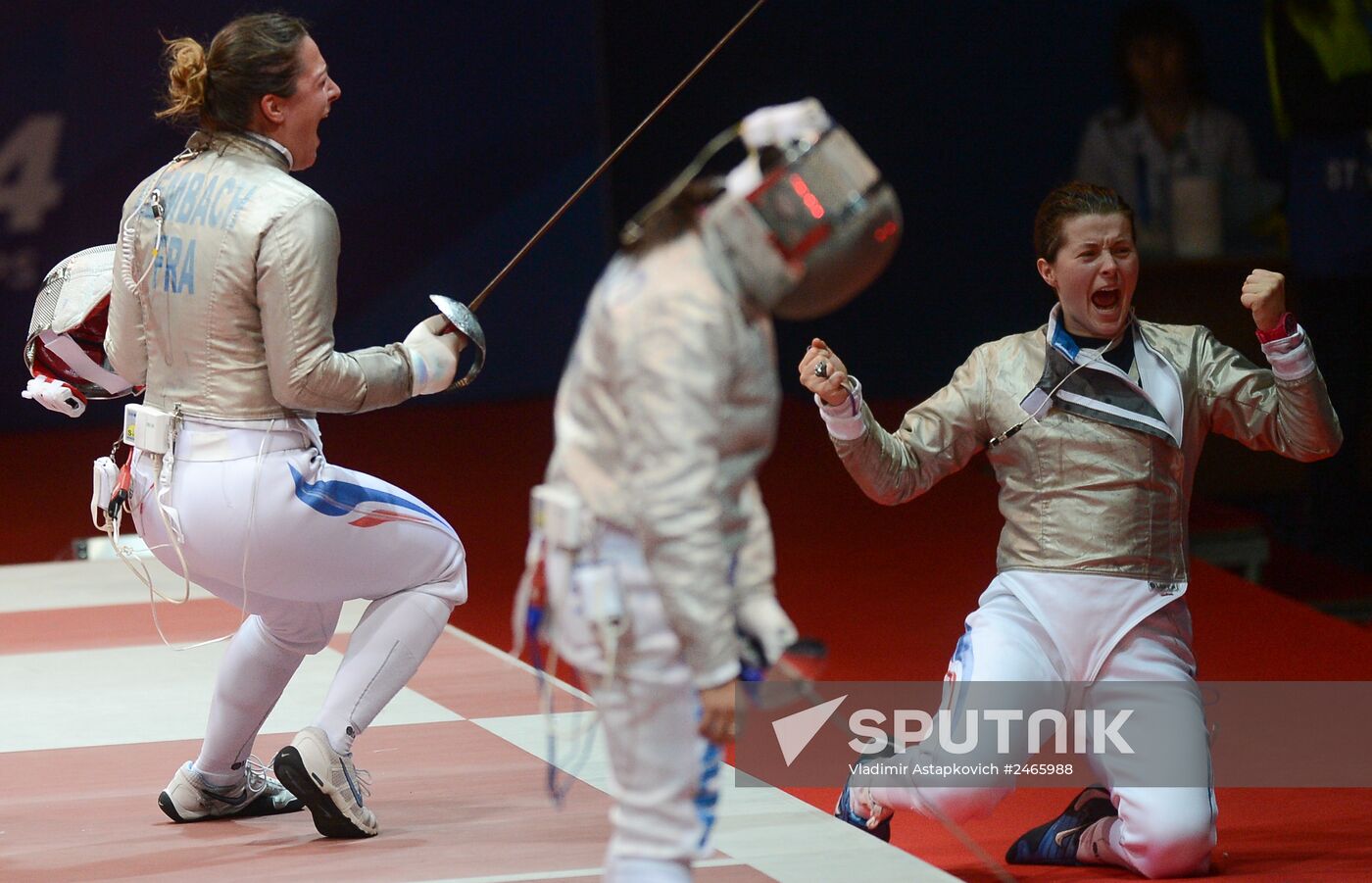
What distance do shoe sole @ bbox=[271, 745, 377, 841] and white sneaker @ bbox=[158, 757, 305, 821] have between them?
0.71ft

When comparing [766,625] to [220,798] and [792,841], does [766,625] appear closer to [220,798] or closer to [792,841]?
[792,841]

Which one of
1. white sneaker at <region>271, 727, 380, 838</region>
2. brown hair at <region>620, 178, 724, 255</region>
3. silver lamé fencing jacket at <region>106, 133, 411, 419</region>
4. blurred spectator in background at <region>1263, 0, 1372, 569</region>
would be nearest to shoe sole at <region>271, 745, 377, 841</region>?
white sneaker at <region>271, 727, 380, 838</region>

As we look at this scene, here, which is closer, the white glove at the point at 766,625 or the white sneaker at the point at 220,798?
the white glove at the point at 766,625

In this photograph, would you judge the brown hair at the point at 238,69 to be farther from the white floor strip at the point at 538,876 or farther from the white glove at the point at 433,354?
the white floor strip at the point at 538,876

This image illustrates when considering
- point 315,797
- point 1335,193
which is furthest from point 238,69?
point 1335,193

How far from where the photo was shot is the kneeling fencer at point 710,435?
1.96 meters

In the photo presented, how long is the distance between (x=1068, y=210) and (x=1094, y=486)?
523 millimetres

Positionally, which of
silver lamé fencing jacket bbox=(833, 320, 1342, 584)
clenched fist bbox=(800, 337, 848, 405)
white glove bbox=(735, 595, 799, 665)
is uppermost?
clenched fist bbox=(800, 337, 848, 405)

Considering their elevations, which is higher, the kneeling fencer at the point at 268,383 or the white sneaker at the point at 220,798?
the kneeling fencer at the point at 268,383

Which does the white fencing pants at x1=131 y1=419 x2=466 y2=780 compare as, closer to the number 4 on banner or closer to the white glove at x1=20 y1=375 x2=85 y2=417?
the white glove at x1=20 y1=375 x2=85 y2=417

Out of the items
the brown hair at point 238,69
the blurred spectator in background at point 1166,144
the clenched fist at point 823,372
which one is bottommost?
the clenched fist at point 823,372

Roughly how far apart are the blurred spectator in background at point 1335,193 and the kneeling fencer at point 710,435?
13.8ft

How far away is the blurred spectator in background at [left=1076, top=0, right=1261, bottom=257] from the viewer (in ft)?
21.7

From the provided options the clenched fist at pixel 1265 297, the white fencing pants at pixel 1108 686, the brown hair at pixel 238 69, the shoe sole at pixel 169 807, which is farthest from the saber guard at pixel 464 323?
the clenched fist at pixel 1265 297
